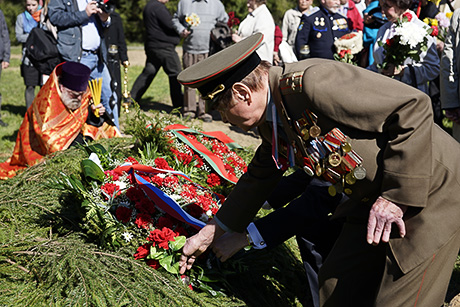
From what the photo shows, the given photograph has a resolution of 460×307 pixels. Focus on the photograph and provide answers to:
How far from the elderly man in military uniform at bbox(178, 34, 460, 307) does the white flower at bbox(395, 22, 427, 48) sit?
107 inches

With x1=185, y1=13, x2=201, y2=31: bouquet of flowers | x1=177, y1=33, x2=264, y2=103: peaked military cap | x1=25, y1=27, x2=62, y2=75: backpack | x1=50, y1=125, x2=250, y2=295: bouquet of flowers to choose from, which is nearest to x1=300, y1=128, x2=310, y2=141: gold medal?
x1=177, y1=33, x2=264, y2=103: peaked military cap

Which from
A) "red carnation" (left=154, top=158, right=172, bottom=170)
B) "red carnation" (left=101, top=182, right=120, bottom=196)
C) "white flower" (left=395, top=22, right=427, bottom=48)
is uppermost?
"white flower" (left=395, top=22, right=427, bottom=48)

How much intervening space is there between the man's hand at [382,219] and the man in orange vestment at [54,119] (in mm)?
3536

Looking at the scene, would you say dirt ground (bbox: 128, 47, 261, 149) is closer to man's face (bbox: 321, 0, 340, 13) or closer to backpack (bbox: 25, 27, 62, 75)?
man's face (bbox: 321, 0, 340, 13)

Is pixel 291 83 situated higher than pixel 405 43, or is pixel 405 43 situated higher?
pixel 291 83

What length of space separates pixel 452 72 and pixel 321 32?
2331 millimetres

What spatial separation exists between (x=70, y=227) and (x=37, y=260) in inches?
19.0

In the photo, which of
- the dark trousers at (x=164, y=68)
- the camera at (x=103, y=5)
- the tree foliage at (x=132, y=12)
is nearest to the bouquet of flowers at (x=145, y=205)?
the camera at (x=103, y=5)

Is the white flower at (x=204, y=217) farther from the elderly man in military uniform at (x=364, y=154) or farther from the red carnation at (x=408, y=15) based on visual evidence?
the red carnation at (x=408, y=15)

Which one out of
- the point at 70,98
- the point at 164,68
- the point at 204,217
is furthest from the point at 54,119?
the point at 164,68

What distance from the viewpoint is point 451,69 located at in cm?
462

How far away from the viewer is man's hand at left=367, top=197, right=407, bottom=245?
2.01 m

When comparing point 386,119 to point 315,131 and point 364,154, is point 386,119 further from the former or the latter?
point 315,131

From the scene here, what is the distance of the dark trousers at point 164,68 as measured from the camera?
8680 millimetres
